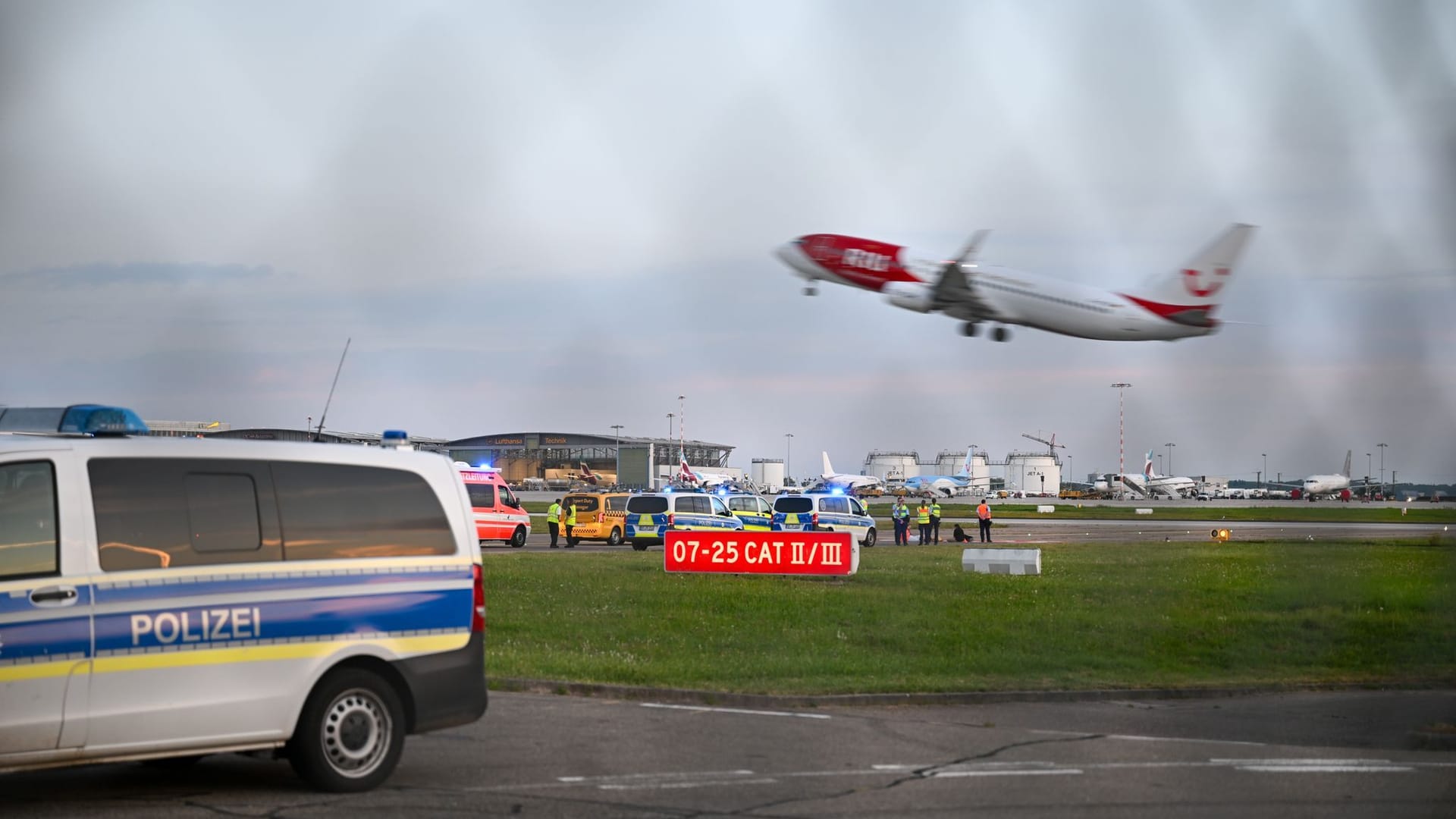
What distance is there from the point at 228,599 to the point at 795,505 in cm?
4024

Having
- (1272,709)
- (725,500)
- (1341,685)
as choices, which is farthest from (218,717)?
(725,500)

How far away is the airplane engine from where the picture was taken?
77.4 feet

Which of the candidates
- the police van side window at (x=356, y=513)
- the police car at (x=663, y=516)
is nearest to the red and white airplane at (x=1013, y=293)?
the police van side window at (x=356, y=513)

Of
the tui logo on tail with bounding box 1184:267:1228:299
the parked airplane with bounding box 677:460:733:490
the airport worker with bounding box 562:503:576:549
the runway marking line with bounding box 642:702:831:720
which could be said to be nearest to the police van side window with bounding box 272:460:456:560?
the runway marking line with bounding box 642:702:831:720

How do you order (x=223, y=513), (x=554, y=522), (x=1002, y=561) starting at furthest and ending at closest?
1. (x=554, y=522)
2. (x=1002, y=561)
3. (x=223, y=513)

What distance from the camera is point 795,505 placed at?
48750 mm

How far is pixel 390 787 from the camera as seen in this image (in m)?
9.76

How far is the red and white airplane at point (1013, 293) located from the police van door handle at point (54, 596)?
8.81 metres

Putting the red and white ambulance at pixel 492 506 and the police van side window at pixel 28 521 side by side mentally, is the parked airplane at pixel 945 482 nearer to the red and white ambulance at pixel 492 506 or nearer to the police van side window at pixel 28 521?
the red and white ambulance at pixel 492 506

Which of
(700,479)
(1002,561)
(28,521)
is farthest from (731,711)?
(700,479)

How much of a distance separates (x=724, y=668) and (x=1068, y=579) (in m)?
13.1

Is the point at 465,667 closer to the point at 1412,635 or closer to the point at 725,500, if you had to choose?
the point at 1412,635

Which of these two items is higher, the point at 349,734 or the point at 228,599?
the point at 228,599

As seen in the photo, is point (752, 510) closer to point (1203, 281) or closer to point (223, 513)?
point (1203, 281)
